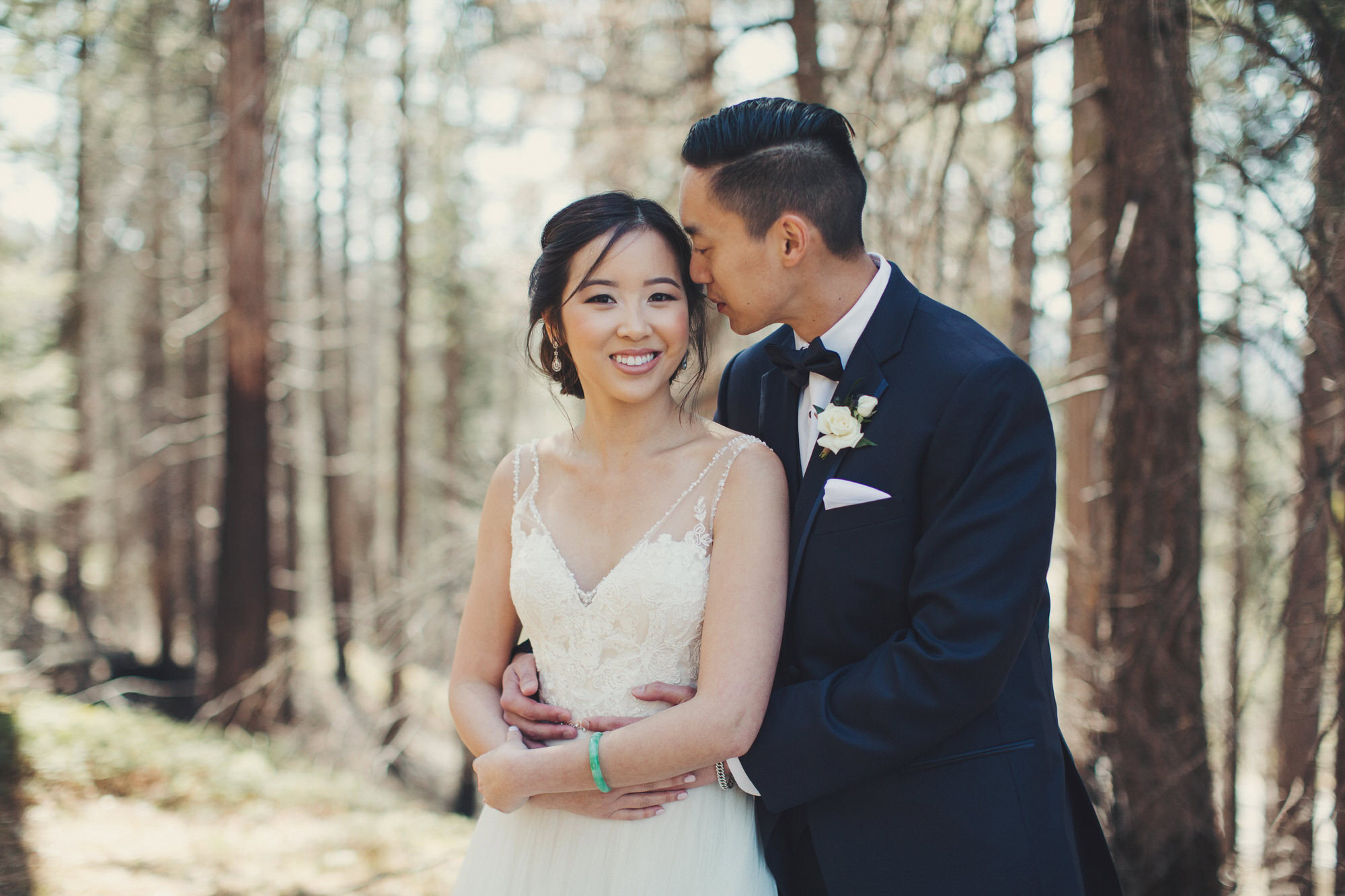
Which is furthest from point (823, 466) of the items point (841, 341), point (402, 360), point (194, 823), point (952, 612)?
point (402, 360)

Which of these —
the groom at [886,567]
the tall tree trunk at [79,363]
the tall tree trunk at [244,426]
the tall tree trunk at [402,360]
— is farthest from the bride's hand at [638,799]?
the tall tree trunk at [79,363]

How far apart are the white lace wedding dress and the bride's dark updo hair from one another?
488 millimetres

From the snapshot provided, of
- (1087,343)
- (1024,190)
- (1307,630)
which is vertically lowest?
(1307,630)

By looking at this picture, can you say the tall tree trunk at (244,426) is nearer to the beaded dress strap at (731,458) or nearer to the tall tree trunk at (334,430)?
the tall tree trunk at (334,430)

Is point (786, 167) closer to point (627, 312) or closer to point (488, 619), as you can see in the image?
point (627, 312)

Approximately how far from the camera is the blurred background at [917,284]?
3.24m

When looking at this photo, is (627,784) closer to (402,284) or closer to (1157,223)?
(1157,223)

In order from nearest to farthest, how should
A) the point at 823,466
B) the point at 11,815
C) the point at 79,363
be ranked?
the point at 823,466, the point at 11,815, the point at 79,363

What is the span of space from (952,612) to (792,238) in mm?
974

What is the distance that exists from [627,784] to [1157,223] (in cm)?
284

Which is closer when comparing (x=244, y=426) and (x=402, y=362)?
(x=244, y=426)

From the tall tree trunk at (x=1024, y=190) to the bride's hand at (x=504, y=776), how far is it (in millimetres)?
2540

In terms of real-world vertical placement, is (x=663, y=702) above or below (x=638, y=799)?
above

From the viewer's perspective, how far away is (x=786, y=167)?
7.43 feet
